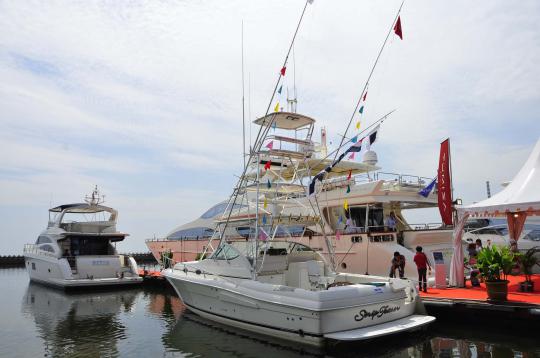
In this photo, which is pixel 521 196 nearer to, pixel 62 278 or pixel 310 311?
pixel 310 311

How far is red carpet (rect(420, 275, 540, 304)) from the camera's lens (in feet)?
35.3

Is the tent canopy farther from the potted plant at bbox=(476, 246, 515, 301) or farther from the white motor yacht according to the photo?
the white motor yacht

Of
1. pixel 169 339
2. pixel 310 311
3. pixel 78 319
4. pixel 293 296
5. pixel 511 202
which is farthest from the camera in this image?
pixel 78 319

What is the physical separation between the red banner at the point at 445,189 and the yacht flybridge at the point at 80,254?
15175 mm

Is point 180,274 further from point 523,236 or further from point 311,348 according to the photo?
point 523,236

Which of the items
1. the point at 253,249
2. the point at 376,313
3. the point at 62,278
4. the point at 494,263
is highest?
the point at 253,249

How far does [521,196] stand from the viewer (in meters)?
11.8

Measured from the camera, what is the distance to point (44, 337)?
1140cm

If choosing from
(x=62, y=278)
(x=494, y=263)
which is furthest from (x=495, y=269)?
(x=62, y=278)

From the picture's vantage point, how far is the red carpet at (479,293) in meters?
10.7

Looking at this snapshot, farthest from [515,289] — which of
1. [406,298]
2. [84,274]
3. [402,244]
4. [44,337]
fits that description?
[84,274]

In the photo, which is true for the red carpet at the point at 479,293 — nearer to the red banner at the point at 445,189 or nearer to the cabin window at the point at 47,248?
the red banner at the point at 445,189

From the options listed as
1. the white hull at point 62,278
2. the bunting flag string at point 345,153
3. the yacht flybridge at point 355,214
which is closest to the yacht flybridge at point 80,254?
the white hull at point 62,278

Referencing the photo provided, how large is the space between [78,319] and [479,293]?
12405 millimetres
